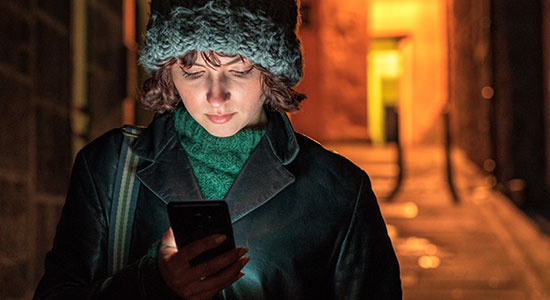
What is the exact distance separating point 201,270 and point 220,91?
0.43 meters

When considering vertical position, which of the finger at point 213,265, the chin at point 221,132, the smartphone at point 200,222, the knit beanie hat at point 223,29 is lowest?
the finger at point 213,265

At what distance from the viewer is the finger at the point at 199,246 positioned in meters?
1.37

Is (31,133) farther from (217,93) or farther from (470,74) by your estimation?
(470,74)

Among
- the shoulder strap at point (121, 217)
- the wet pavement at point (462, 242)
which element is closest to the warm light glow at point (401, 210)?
the wet pavement at point (462, 242)

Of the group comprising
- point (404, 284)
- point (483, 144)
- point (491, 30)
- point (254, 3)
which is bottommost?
point (404, 284)

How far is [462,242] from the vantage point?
6004 mm

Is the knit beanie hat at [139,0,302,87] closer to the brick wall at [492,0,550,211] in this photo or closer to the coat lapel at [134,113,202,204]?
the coat lapel at [134,113,202,204]

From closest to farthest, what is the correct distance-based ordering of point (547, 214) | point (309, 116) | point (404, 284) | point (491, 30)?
point (404, 284) → point (547, 214) → point (491, 30) → point (309, 116)

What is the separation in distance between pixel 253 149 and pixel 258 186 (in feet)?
0.41

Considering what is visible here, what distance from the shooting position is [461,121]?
11836 millimetres

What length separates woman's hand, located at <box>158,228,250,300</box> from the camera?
1.38 metres

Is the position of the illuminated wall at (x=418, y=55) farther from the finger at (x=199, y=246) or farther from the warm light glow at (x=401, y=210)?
the finger at (x=199, y=246)

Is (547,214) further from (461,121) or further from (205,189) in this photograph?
(205,189)

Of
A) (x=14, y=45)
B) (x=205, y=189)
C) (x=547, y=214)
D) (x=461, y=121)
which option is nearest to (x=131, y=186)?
(x=205, y=189)
